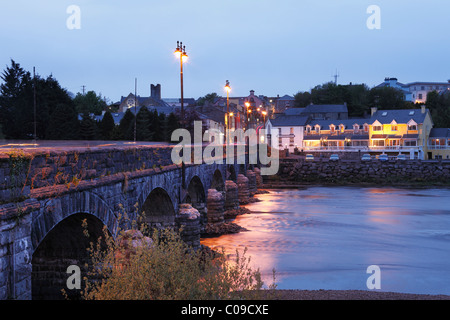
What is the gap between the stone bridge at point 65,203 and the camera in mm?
7832

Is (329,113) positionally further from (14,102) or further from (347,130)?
(14,102)

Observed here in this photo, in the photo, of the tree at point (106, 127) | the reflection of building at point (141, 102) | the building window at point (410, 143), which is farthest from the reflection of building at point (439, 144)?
the tree at point (106, 127)

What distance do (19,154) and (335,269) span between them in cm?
1617

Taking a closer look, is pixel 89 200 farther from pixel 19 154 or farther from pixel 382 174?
pixel 382 174

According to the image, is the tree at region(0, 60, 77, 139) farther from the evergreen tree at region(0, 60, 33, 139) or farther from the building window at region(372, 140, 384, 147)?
the building window at region(372, 140, 384, 147)

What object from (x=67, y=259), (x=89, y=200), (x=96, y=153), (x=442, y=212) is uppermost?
(x=96, y=153)

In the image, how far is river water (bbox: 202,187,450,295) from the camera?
19672mm

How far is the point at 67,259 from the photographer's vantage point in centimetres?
1266

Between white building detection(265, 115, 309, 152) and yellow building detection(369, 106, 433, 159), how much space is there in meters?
13.2

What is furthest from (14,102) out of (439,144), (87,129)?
(439,144)

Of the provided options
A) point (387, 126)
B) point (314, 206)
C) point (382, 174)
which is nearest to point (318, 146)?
point (387, 126)

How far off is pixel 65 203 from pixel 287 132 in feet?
276

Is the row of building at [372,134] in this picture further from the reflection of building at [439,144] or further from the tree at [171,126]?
the tree at [171,126]

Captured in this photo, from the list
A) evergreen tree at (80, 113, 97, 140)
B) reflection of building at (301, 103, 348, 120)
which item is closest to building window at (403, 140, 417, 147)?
reflection of building at (301, 103, 348, 120)
